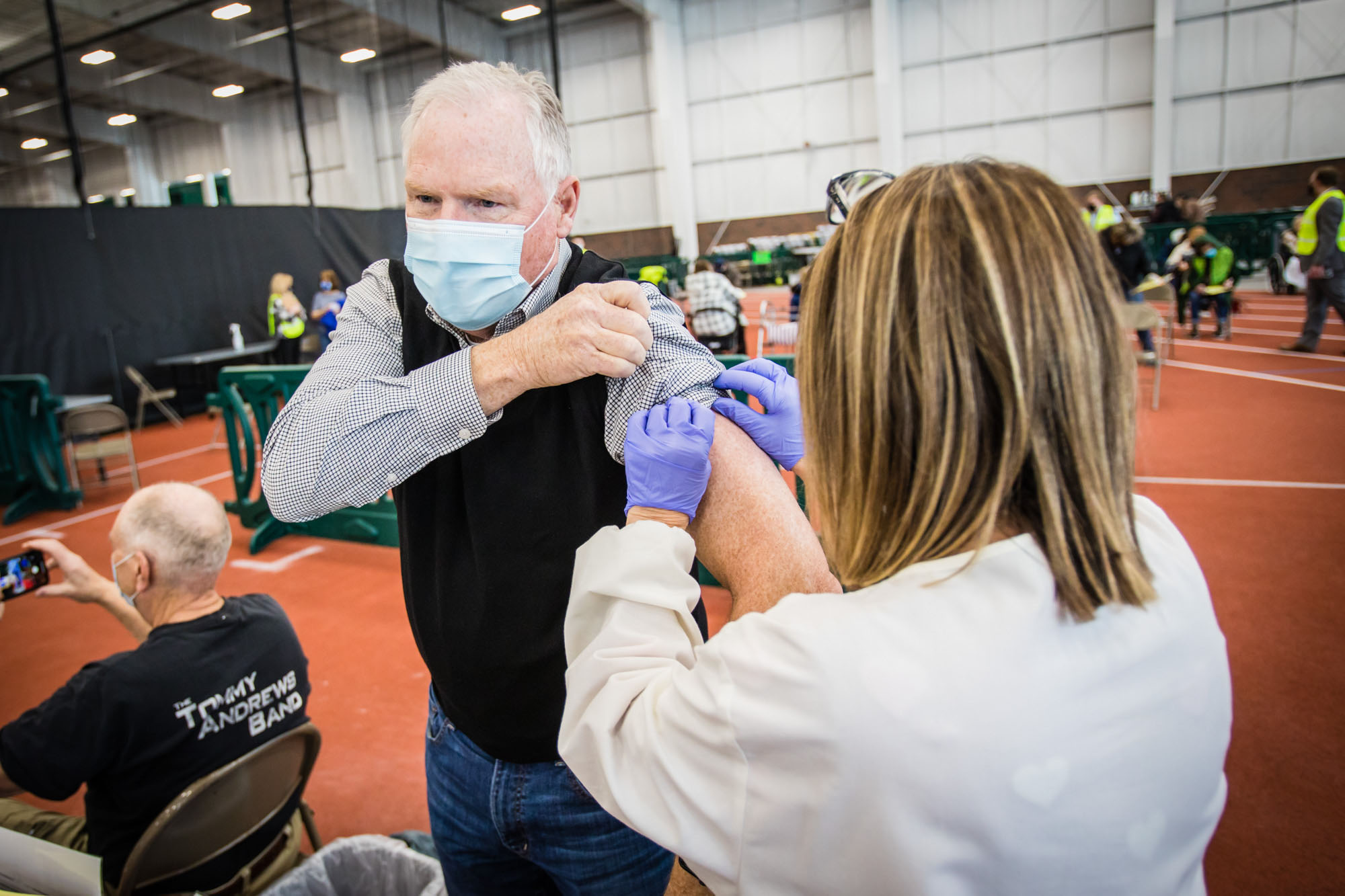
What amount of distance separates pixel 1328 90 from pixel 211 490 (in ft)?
67.5

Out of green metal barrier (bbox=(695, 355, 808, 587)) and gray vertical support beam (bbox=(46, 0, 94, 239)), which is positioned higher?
gray vertical support beam (bbox=(46, 0, 94, 239))

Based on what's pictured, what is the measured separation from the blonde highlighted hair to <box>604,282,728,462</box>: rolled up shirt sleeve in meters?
0.37

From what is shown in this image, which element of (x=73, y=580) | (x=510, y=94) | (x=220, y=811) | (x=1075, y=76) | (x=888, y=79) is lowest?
(x=220, y=811)

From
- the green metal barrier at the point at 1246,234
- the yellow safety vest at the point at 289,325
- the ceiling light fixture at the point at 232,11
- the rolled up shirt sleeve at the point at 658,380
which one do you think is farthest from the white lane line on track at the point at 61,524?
the green metal barrier at the point at 1246,234

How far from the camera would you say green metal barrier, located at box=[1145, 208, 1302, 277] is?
13.2 metres

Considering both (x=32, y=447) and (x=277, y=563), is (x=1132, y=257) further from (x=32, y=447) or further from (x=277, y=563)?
(x=32, y=447)

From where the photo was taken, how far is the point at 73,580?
6.57 feet

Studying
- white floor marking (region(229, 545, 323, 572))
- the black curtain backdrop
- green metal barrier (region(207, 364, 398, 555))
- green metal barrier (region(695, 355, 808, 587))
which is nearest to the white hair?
green metal barrier (region(695, 355, 808, 587))

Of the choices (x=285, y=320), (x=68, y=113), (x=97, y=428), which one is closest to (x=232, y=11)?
(x=68, y=113)

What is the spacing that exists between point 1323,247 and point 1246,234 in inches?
292

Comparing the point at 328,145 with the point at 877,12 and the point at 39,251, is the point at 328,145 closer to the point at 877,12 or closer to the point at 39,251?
the point at 39,251

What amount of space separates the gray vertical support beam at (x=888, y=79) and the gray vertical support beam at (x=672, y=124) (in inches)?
198

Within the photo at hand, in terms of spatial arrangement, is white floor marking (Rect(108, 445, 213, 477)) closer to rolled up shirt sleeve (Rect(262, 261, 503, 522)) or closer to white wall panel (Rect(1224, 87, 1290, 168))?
rolled up shirt sleeve (Rect(262, 261, 503, 522))

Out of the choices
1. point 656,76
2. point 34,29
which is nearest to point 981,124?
point 656,76
